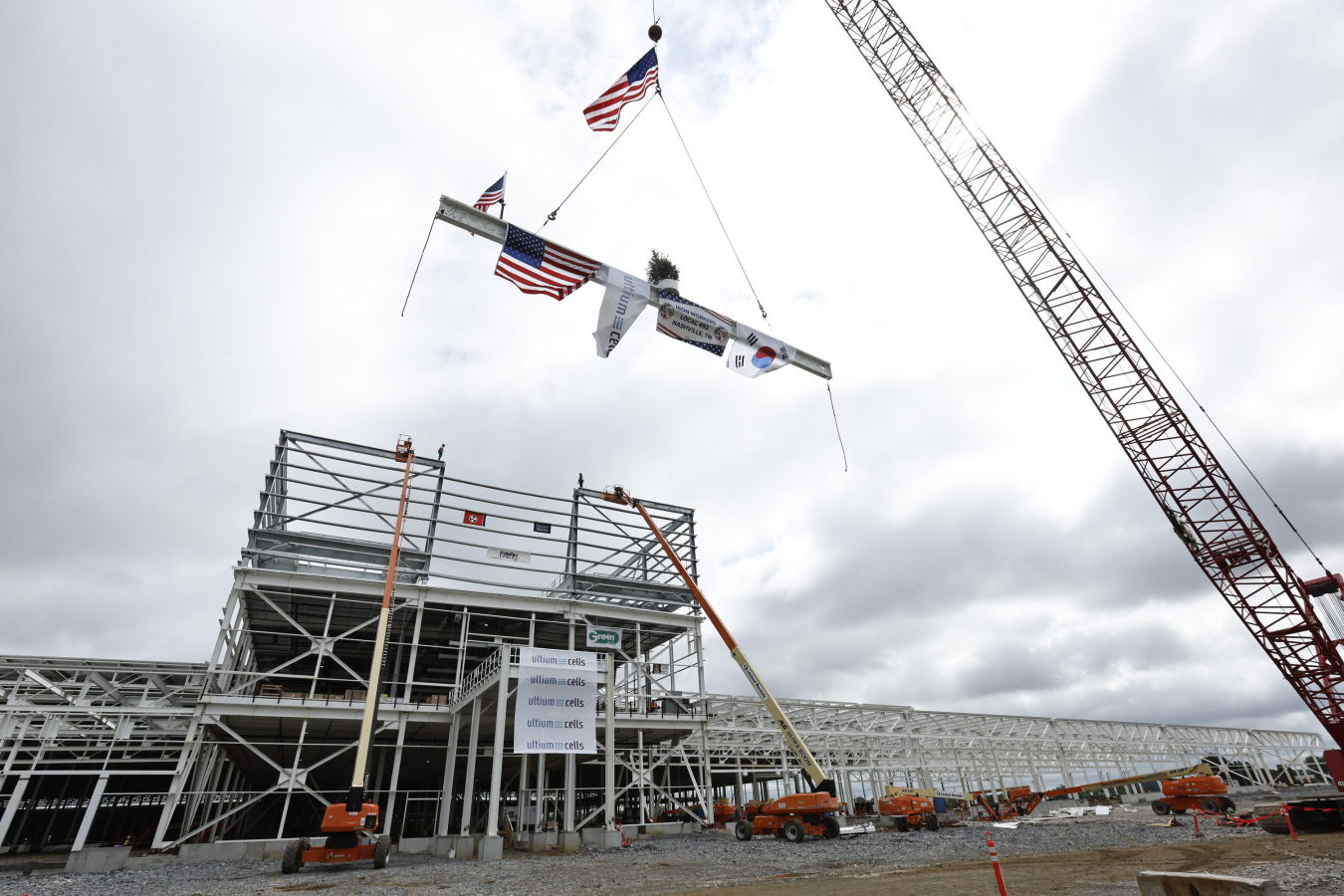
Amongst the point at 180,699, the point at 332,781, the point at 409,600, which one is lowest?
the point at 332,781

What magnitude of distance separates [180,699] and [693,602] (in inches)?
921

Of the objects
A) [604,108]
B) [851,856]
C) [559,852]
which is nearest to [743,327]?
[604,108]

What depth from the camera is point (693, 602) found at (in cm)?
3616

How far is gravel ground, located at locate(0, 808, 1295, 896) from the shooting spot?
13.9 meters

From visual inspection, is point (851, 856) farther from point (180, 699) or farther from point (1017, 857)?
point (180, 699)

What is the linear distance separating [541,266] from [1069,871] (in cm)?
1939

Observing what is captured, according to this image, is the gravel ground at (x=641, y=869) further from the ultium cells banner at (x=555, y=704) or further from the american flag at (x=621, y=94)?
the american flag at (x=621, y=94)

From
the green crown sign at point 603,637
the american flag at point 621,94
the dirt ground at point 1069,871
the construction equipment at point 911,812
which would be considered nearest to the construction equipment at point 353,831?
the dirt ground at point 1069,871

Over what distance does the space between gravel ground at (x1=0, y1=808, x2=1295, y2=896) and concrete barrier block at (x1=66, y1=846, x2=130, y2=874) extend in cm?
53

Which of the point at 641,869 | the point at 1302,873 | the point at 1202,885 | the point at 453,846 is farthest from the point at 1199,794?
the point at 453,846

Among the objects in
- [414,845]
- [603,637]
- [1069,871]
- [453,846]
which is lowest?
[1069,871]

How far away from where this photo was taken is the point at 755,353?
2266 centimetres

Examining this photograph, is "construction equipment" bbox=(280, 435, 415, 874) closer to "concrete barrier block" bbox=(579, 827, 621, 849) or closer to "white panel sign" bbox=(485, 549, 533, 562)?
"concrete barrier block" bbox=(579, 827, 621, 849)

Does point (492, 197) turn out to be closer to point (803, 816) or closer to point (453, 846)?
point (453, 846)
